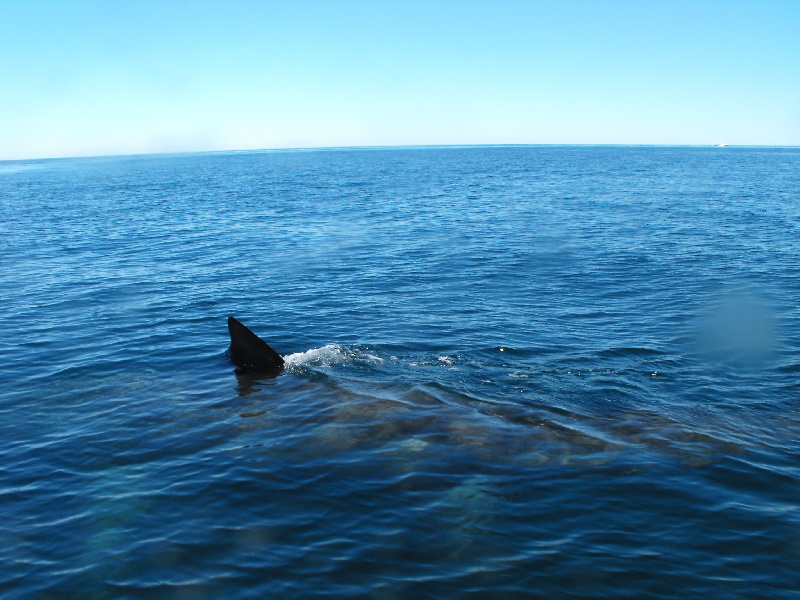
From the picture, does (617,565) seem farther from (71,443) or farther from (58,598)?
(71,443)

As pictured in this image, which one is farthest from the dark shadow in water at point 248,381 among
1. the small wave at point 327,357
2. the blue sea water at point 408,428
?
the small wave at point 327,357

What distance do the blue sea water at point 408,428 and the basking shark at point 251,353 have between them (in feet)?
1.99

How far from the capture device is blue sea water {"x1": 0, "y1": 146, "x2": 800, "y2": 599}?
1016 centimetres

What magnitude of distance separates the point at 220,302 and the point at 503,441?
55.8 feet

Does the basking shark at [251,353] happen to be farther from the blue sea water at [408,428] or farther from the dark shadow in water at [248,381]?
the blue sea water at [408,428]

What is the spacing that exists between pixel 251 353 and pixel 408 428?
640cm

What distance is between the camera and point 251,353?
1912 cm

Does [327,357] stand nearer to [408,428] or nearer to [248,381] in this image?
[248,381]

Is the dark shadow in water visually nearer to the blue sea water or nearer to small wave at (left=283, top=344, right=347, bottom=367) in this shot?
the blue sea water

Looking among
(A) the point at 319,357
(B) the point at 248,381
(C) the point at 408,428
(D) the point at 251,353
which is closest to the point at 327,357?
(A) the point at 319,357

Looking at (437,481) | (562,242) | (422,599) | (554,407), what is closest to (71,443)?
(437,481)

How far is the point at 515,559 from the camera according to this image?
10180 mm

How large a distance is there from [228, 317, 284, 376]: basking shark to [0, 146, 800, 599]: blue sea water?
61cm

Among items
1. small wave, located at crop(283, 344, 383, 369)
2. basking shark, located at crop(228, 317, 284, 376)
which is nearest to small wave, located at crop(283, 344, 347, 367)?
small wave, located at crop(283, 344, 383, 369)
